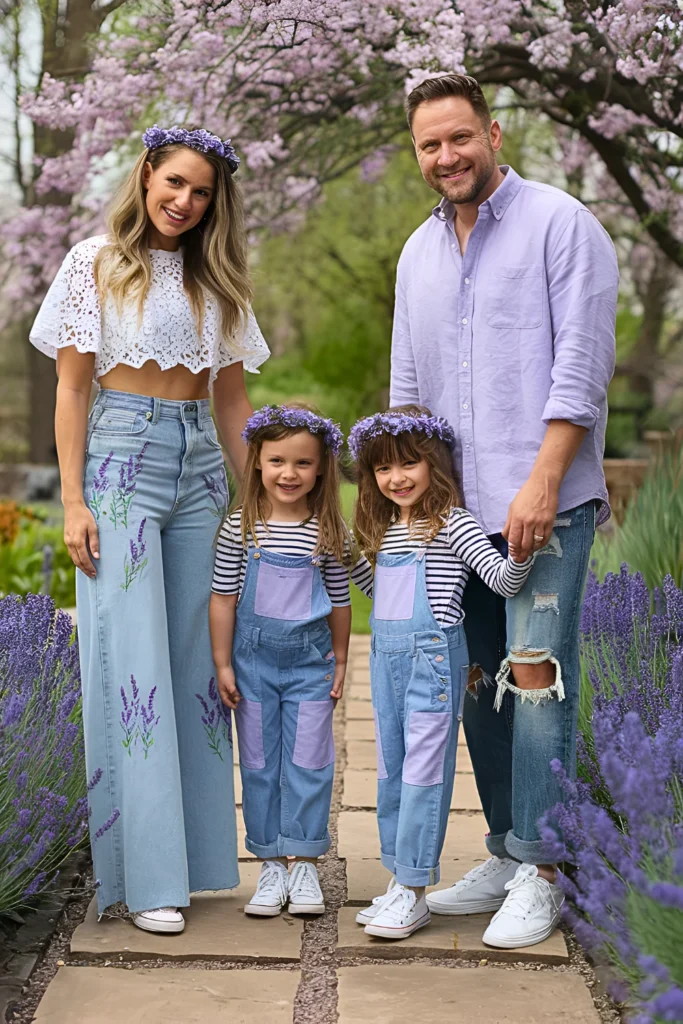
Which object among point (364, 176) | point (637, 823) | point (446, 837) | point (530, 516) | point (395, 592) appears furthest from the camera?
point (364, 176)

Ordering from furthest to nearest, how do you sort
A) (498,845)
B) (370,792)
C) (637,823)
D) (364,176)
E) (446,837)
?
1. (364,176)
2. (370,792)
3. (446,837)
4. (498,845)
5. (637,823)

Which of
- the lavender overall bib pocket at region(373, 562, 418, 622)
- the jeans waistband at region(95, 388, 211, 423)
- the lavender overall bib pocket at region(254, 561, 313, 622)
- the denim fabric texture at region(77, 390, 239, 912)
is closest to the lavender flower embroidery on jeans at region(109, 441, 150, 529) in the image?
the denim fabric texture at region(77, 390, 239, 912)

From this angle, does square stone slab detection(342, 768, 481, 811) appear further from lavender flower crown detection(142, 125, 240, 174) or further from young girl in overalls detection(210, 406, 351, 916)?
lavender flower crown detection(142, 125, 240, 174)

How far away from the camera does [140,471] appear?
2.82 m

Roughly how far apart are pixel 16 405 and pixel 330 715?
1923 centimetres

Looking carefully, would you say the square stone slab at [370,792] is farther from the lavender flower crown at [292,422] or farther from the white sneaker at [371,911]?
the lavender flower crown at [292,422]

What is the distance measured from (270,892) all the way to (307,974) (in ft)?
1.19

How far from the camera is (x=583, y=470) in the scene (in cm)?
267

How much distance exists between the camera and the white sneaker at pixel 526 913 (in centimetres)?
266

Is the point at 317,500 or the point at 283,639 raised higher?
the point at 317,500

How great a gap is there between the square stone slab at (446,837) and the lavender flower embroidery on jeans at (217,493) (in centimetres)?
105

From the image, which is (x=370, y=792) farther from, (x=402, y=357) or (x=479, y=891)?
(x=402, y=357)

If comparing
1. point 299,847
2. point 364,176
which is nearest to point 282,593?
point 299,847

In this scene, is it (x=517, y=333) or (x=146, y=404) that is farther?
(x=146, y=404)
